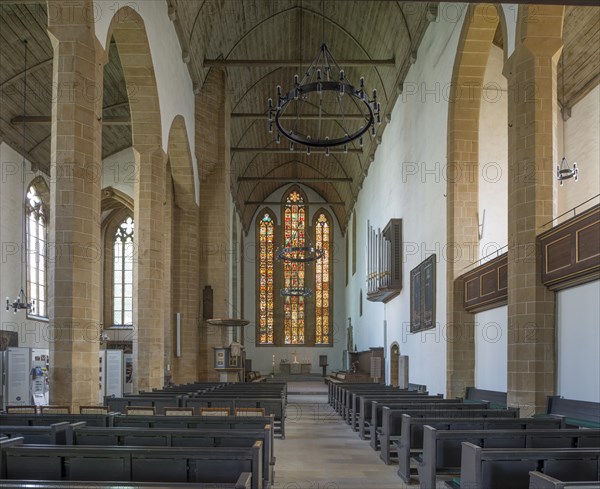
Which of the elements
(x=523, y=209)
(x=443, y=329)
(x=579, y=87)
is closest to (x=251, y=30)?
(x=579, y=87)

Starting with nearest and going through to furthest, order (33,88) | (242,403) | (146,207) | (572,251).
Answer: (572,251)
(242,403)
(146,207)
(33,88)

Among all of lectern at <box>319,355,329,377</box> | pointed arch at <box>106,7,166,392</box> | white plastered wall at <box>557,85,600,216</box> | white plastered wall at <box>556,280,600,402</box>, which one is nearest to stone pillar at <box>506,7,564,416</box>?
white plastered wall at <box>556,280,600,402</box>

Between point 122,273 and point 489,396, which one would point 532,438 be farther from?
point 122,273

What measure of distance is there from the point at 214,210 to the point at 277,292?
17444 mm

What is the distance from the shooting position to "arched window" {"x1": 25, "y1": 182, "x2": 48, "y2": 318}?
21.5m

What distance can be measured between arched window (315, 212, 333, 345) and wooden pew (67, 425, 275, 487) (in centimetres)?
3414

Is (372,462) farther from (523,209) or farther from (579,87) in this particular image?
(579,87)

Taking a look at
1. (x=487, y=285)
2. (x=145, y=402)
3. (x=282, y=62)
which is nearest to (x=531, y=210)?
(x=487, y=285)

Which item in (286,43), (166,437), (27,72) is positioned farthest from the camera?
(286,43)

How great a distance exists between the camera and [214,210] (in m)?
22.6

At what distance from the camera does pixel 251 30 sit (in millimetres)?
22172

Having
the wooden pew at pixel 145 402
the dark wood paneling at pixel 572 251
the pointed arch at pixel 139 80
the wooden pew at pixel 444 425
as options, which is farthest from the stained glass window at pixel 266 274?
the wooden pew at pixel 444 425

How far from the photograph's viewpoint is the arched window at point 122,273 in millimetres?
29109

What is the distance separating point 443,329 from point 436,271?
1354 millimetres
